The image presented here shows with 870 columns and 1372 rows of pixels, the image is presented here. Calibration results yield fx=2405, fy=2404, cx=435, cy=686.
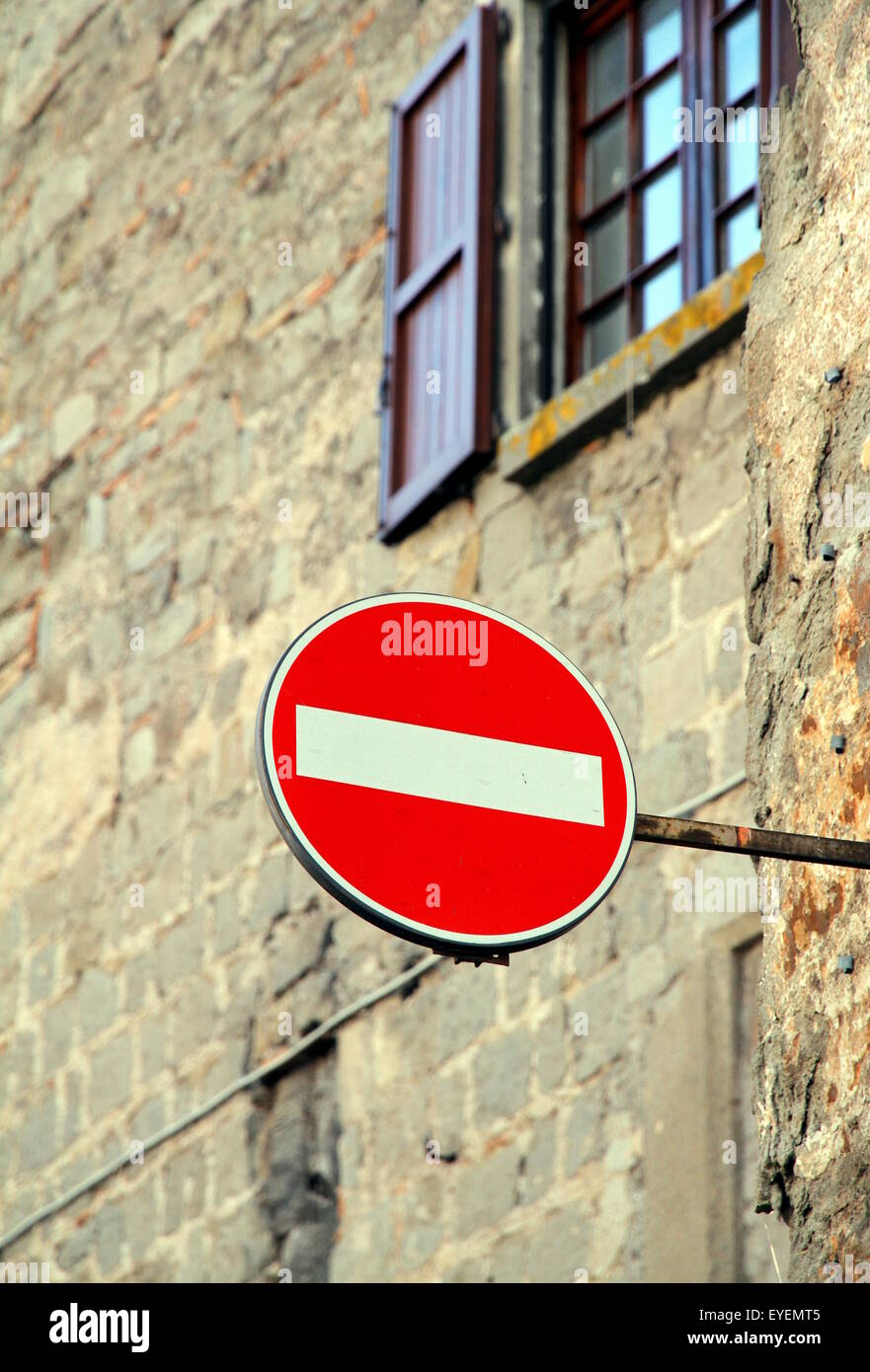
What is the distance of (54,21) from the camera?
8984 millimetres

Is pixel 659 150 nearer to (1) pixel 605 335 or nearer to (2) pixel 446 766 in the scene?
Answer: (1) pixel 605 335

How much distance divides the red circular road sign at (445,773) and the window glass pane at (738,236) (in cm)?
323

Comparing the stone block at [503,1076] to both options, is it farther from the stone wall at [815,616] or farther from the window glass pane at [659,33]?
the stone wall at [815,616]

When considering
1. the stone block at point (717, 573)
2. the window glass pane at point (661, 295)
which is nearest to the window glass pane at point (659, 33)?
the window glass pane at point (661, 295)

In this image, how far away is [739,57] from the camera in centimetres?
589

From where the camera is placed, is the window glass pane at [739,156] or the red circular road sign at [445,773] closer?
the red circular road sign at [445,773]

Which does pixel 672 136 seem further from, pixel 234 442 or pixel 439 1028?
pixel 439 1028

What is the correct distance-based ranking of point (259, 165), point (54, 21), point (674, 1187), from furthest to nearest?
point (54, 21), point (259, 165), point (674, 1187)

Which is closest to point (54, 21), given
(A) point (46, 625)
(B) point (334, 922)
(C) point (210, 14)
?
(C) point (210, 14)

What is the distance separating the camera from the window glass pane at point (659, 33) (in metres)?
6.21

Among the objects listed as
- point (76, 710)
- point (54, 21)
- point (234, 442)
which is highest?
point (54, 21)

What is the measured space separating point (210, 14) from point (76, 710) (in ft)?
7.72

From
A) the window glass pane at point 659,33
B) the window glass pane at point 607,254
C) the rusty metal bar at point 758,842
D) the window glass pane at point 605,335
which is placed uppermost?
the window glass pane at point 659,33

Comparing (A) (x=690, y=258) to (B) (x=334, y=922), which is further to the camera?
(B) (x=334, y=922)
